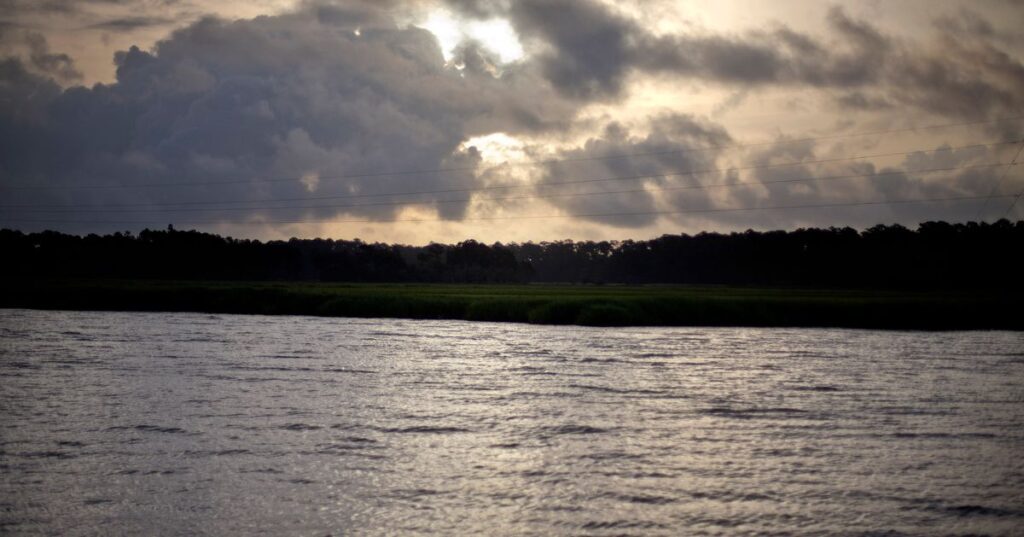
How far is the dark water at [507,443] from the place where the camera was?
15.1m

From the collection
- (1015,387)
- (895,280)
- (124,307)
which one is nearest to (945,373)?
(1015,387)

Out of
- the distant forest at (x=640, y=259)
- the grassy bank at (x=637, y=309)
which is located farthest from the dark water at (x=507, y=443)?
the distant forest at (x=640, y=259)

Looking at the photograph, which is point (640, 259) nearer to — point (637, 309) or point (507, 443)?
point (637, 309)

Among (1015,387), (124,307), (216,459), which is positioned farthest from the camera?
(124,307)

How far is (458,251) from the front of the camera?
6939 inches

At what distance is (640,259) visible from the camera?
561ft

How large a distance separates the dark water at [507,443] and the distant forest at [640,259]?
71261 millimetres

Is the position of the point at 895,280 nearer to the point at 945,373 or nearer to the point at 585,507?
the point at 945,373

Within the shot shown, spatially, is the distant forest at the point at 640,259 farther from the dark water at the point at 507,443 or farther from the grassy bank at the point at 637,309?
the dark water at the point at 507,443

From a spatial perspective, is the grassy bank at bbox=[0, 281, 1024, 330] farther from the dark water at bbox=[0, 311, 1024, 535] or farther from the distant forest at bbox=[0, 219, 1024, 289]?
the distant forest at bbox=[0, 219, 1024, 289]

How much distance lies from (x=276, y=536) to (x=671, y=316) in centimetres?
5531

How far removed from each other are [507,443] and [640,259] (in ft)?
499

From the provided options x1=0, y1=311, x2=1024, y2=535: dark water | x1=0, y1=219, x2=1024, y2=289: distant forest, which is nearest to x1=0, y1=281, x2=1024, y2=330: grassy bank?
x1=0, y1=311, x2=1024, y2=535: dark water

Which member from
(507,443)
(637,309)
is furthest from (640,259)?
(507,443)
